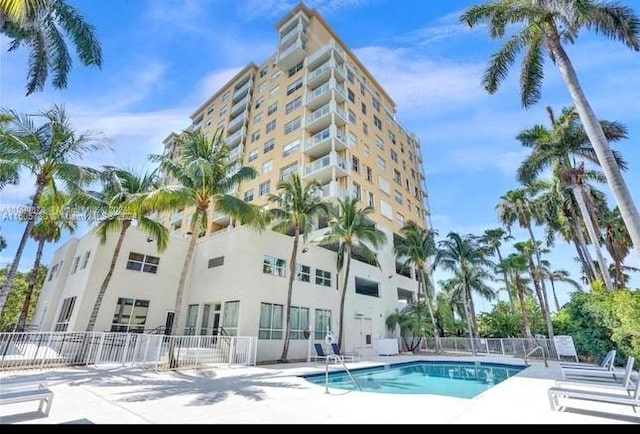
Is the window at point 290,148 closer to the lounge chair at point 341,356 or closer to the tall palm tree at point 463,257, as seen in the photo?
the tall palm tree at point 463,257

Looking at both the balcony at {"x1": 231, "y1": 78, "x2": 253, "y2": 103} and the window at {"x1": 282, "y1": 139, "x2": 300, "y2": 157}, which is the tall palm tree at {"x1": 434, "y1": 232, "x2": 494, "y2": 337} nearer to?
the window at {"x1": 282, "y1": 139, "x2": 300, "y2": 157}

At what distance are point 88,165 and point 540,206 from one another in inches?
1159

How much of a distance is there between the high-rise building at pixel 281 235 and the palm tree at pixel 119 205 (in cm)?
260

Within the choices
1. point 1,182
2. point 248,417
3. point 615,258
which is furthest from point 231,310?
point 615,258

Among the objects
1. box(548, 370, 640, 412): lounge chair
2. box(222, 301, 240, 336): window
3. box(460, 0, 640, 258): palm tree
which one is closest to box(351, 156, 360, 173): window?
box(460, 0, 640, 258): palm tree

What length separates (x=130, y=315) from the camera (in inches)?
674

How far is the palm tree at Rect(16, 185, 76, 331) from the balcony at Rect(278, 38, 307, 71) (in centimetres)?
2577

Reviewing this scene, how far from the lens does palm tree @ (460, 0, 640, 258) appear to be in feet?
31.0

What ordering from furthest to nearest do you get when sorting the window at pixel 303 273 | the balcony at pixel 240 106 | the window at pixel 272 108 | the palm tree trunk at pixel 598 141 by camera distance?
the balcony at pixel 240 106 → the window at pixel 272 108 → the window at pixel 303 273 → the palm tree trunk at pixel 598 141

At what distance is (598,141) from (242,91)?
38.3 meters

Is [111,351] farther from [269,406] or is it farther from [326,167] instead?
[326,167]

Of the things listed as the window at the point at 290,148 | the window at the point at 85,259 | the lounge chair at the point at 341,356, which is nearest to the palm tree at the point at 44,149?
the window at the point at 85,259

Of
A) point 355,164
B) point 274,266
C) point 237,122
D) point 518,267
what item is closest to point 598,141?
point 274,266

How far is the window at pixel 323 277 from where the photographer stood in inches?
864
